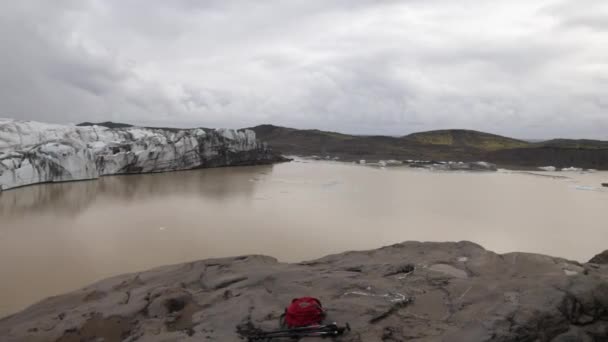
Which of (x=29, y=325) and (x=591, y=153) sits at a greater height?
(x=591, y=153)

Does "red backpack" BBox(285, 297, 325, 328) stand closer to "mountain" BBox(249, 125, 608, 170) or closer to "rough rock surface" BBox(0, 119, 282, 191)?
"rough rock surface" BBox(0, 119, 282, 191)

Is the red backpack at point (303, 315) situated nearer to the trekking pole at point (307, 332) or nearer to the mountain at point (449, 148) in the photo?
the trekking pole at point (307, 332)

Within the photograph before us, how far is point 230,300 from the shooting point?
4266mm

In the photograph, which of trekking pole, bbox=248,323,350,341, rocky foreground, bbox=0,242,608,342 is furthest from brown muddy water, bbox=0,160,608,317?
trekking pole, bbox=248,323,350,341

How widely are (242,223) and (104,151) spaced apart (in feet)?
46.8

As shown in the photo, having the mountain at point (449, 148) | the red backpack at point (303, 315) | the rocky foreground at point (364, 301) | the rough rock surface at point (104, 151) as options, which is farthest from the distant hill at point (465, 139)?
the red backpack at point (303, 315)

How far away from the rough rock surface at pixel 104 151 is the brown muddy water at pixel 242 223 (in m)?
1.00

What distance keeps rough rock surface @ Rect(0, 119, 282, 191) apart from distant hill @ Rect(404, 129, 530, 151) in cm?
3169

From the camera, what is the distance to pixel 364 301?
12.9 feet

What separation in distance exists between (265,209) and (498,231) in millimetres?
6314

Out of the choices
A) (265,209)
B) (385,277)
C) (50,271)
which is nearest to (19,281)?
(50,271)

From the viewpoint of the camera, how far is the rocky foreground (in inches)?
130

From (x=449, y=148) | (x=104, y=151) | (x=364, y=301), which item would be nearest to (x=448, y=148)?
(x=449, y=148)

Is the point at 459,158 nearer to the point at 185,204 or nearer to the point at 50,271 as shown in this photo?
the point at 185,204
